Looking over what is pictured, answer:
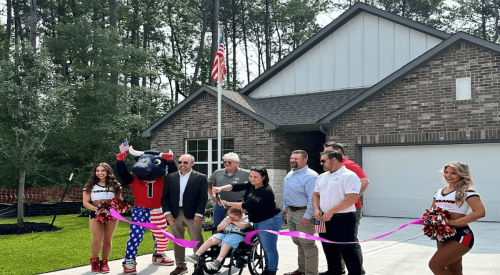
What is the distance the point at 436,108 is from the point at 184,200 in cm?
890

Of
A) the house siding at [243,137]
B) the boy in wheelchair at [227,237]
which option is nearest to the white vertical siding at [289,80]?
the house siding at [243,137]

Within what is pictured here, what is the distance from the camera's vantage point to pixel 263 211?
6758 mm

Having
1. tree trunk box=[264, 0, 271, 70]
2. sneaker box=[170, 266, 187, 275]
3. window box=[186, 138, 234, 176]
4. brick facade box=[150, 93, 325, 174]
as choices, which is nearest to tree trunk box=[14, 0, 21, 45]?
tree trunk box=[264, 0, 271, 70]

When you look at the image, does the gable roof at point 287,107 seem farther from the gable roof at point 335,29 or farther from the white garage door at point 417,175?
the white garage door at point 417,175

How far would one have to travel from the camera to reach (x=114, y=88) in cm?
2142

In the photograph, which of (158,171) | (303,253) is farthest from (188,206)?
(303,253)

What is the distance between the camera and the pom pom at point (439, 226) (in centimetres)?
511

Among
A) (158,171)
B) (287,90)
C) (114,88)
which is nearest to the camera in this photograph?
(158,171)

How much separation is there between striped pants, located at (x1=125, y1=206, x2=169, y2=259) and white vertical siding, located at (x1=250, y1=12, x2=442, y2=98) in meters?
11.6

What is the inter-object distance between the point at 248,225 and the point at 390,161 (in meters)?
8.50

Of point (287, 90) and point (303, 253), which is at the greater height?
point (287, 90)

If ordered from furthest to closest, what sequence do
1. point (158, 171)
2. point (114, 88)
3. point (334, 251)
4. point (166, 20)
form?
1. point (166, 20)
2. point (114, 88)
3. point (158, 171)
4. point (334, 251)

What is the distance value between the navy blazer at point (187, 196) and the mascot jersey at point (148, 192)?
28cm

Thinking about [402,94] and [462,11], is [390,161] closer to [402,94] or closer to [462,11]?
[402,94]
